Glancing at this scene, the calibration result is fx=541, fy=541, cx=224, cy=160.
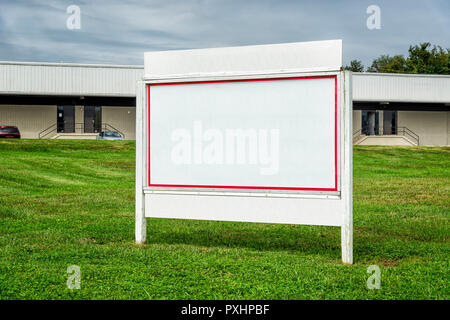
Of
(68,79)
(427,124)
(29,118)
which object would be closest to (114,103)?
(68,79)

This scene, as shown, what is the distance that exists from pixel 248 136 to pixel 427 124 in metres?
46.2

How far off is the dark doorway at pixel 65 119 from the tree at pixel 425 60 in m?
46.9

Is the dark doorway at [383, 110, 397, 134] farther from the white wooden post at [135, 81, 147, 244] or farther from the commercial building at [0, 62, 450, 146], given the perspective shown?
the white wooden post at [135, 81, 147, 244]

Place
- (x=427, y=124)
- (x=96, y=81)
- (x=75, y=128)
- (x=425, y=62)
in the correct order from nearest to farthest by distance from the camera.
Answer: (x=96, y=81)
(x=75, y=128)
(x=427, y=124)
(x=425, y=62)

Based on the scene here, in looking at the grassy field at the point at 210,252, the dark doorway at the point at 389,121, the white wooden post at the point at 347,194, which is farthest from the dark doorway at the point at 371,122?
the white wooden post at the point at 347,194

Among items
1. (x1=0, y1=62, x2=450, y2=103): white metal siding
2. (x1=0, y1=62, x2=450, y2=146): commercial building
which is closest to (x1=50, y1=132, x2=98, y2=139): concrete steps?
(x1=0, y1=62, x2=450, y2=146): commercial building

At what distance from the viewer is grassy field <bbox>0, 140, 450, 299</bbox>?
15.4 feet

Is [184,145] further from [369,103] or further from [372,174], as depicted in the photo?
[369,103]

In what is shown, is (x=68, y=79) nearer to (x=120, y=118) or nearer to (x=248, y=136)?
(x=120, y=118)

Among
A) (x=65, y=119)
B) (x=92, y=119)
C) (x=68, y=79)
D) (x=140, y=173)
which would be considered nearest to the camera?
(x=140, y=173)

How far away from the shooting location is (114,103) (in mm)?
45062

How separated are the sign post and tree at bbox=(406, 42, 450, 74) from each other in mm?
69222
